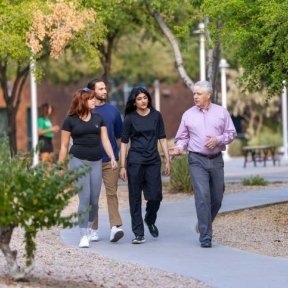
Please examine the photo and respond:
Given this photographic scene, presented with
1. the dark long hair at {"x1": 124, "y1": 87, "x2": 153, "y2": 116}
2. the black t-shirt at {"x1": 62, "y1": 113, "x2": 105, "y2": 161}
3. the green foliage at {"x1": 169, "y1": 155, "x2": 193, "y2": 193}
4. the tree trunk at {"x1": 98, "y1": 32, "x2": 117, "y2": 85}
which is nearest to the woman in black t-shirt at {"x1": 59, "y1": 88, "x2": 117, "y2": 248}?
the black t-shirt at {"x1": 62, "y1": 113, "x2": 105, "y2": 161}

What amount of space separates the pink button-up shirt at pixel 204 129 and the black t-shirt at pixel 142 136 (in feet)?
1.57

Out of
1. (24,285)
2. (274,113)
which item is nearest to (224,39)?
(24,285)

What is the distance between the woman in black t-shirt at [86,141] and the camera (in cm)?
1356

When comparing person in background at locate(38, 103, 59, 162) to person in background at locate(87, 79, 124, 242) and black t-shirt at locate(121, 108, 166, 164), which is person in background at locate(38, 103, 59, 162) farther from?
black t-shirt at locate(121, 108, 166, 164)

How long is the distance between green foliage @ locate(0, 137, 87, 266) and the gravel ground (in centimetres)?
51

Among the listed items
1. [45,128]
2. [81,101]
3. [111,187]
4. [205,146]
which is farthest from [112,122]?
[45,128]

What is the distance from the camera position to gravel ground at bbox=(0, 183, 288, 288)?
34.5 ft

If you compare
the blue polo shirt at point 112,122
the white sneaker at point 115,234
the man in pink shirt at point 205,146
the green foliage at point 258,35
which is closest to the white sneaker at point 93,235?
the white sneaker at point 115,234

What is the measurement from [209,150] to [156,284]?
3202 mm

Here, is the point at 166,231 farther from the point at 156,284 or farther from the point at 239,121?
the point at 239,121

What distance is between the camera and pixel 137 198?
14.1 m

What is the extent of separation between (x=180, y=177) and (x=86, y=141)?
8540 mm

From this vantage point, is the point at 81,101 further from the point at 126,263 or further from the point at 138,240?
the point at 126,263

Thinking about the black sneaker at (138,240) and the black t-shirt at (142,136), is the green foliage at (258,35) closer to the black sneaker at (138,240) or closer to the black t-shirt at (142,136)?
the black t-shirt at (142,136)
